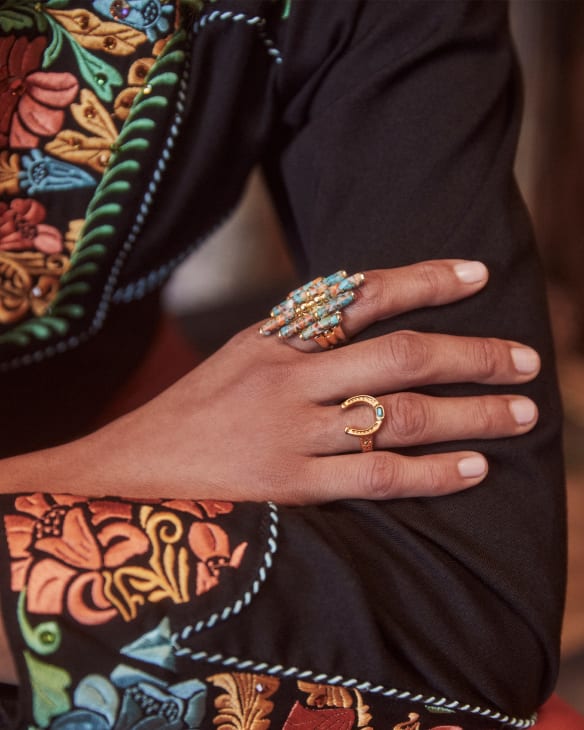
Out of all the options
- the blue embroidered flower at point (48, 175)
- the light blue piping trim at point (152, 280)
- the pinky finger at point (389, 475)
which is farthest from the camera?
the light blue piping trim at point (152, 280)

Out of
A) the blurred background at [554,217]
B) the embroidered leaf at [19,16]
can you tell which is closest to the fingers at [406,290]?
the embroidered leaf at [19,16]

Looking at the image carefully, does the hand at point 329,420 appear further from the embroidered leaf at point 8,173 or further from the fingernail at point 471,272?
the embroidered leaf at point 8,173

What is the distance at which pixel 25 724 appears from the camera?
47 cm

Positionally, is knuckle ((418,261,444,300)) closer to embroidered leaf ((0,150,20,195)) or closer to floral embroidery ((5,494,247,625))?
floral embroidery ((5,494,247,625))

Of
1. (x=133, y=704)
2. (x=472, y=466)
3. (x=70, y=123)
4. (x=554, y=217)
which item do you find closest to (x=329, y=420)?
(x=472, y=466)

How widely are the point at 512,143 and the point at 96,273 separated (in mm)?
397

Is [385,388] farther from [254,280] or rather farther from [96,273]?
[254,280]

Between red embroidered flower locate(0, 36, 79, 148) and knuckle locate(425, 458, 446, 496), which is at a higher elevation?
red embroidered flower locate(0, 36, 79, 148)

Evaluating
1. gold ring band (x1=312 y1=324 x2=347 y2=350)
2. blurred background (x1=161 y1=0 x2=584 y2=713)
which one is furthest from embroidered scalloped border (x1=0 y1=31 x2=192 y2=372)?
blurred background (x1=161 y1=0 x2=584 y2=713)

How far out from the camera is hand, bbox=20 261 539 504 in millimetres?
570

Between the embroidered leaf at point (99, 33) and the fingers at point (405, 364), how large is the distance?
0.31 m

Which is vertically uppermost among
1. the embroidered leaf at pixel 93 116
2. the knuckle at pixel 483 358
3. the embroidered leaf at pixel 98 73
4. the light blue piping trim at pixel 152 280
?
the embroidered leaf at pixel 98 73

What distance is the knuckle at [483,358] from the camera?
60 centimetres

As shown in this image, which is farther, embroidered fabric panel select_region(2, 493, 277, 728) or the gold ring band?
the gold ring band
